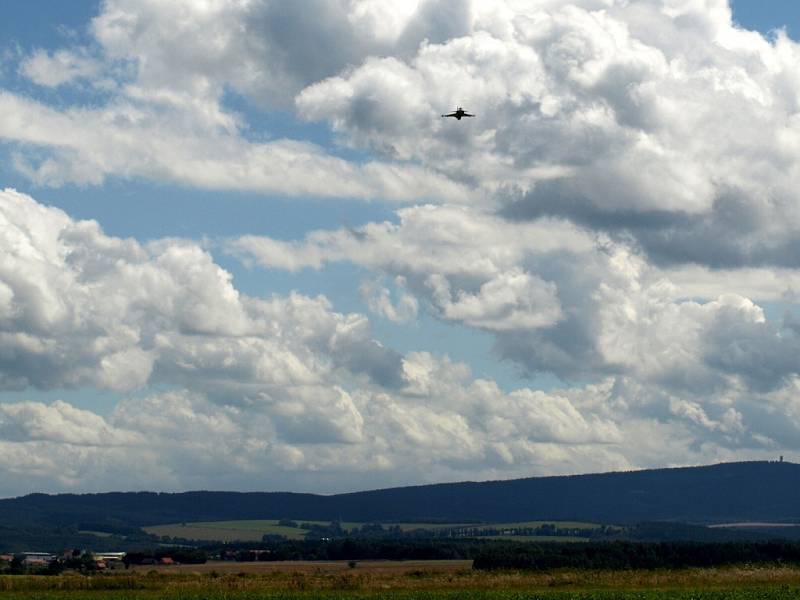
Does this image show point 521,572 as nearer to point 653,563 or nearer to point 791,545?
point 653,563

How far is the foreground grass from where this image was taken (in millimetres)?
93312

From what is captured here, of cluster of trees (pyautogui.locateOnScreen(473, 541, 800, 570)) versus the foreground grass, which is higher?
cluster of trees (pyautogui.locateOnScreen(473, 541, 800, 570))

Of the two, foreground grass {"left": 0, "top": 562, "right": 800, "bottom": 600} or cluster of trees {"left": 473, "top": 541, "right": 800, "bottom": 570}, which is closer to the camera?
foreground grass {"left": 0, "top": 562, "right": 800, "bottom": 600}

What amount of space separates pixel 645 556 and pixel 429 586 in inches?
2133

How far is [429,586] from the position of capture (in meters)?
109

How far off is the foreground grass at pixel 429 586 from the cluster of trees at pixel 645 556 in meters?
16.3

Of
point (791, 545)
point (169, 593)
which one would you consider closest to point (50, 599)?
point (169, 593)

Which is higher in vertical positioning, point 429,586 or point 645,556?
point 645,556

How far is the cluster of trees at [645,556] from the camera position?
483 feet

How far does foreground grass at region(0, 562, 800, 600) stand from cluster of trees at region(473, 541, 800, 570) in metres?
16.3

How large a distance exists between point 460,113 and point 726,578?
5619cm

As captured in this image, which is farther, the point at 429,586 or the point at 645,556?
the point at 645,556

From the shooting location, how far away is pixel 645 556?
15512 centimetres

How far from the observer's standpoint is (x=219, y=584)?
365ft
